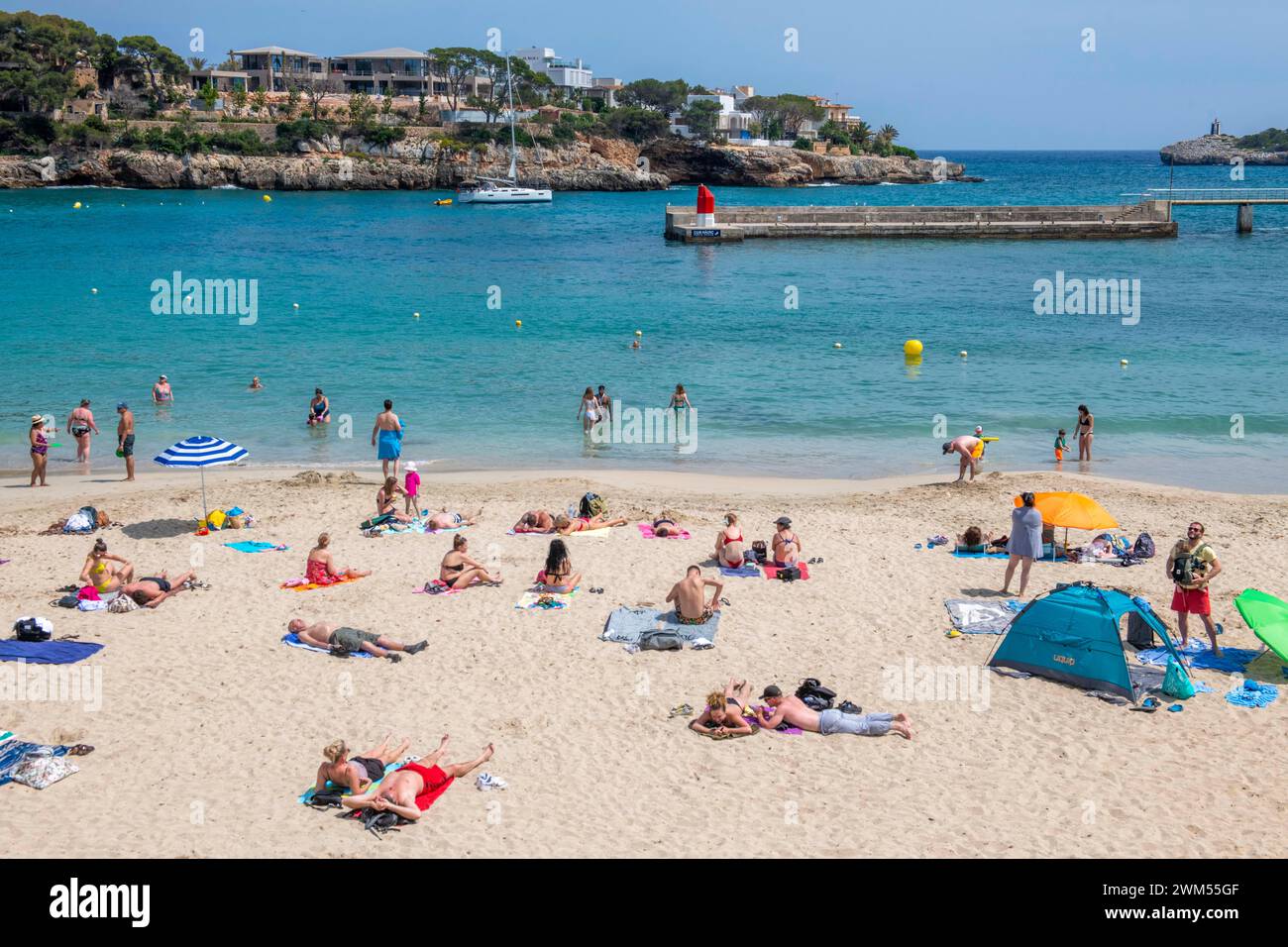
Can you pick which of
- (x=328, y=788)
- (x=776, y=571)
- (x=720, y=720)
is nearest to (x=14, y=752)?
(x=328, y=788)

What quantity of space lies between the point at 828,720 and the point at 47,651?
7478mm

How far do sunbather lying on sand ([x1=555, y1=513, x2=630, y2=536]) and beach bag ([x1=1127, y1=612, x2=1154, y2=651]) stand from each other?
22.1 ft

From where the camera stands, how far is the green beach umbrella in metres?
10.0

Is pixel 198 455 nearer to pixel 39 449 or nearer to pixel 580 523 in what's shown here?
pixel 580 523

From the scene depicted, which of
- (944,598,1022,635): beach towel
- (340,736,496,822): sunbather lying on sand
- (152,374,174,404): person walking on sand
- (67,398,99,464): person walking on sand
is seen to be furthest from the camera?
(152,374,174,404): person walking on sand

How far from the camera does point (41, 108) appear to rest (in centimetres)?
10112

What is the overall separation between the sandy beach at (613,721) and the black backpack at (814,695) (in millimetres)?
355

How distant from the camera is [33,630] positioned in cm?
1098

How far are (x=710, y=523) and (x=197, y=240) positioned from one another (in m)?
52.3

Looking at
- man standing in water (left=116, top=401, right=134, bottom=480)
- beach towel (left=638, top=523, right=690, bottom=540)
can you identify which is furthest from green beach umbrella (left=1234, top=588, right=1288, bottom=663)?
man standing in water (left=116, top=401, right=134, bottom=480)

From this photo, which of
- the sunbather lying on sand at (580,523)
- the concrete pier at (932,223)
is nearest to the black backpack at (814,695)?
the sunbather lying on sand at (580,523)

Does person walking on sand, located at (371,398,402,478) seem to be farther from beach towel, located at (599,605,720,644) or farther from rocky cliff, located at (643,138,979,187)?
rocky cliff, located at (643,138,979,187)

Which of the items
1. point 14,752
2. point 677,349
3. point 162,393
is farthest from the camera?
point 677,349
